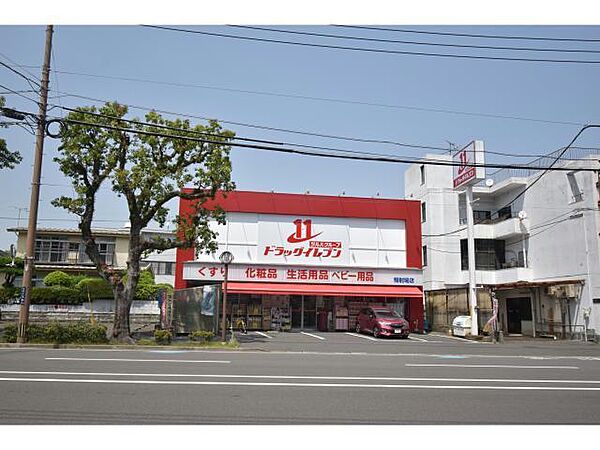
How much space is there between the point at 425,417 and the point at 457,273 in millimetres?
26572

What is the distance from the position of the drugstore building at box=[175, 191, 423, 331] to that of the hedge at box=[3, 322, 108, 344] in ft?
29.2

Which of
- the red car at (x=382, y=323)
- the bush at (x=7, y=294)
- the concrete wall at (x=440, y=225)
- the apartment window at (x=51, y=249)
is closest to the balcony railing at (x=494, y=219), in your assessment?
the concrete wall at (x=440, y=225)

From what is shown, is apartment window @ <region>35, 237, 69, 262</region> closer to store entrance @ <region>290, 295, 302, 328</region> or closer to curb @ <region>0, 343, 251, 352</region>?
store entrance @ <region>290, 295, 302, 328</region>

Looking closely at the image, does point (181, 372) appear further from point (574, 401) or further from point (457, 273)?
point (457, 273)

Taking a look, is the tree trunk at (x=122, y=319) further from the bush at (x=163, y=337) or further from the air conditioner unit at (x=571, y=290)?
Result: the air conditioner unit at (x=571, y=290)

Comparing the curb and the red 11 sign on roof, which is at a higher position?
the red 11 sign on roof

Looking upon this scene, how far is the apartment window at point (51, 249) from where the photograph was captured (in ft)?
133

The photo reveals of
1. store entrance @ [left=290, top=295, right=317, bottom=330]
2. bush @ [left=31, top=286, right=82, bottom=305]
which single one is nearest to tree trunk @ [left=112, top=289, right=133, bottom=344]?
store entrance @ [left=290, top=295, right=317, bottom=330]

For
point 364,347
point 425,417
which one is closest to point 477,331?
point 364,347

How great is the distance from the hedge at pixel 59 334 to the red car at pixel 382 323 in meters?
13.0

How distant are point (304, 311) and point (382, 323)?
5.76 metres

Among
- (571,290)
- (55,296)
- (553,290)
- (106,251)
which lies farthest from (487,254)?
(106,251)

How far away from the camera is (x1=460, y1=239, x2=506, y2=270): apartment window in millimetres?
31922

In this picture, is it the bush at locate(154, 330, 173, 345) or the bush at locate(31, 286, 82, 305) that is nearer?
the bush at locate(154, 330, 173, 345)
